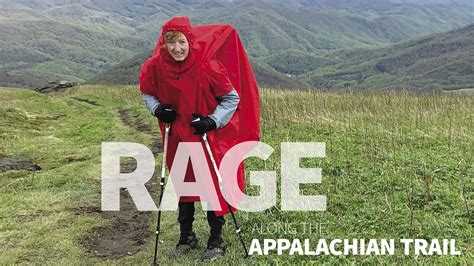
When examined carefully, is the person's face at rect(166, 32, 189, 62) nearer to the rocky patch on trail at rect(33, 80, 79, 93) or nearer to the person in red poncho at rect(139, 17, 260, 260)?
the person in red poncho at rect(139, 17, 260, 260)

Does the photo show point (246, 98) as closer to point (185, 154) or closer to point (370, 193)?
point (185, 154)

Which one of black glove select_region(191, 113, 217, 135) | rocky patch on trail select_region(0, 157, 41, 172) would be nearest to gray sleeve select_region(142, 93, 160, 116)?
black glove select_region(191, 113, 217, 135)

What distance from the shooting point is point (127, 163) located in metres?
13.9

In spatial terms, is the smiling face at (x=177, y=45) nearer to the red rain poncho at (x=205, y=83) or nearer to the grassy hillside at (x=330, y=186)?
the red rain poncho at (x=205, y=83)

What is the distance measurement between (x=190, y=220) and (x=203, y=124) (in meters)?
1.91

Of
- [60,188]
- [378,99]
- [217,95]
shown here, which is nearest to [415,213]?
[217,95]

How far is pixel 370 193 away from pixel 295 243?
247cm

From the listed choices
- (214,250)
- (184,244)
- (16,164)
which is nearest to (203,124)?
(214,250)

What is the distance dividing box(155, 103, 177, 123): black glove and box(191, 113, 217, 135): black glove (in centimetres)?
38

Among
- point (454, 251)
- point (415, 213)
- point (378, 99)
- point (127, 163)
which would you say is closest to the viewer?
point (454, 251)

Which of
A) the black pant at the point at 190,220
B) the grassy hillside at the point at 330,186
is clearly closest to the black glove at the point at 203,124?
the black pant at the point at 190,220

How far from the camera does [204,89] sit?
20.5 ft

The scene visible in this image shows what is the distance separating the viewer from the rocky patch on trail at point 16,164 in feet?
43.8

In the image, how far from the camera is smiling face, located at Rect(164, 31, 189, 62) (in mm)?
5906
